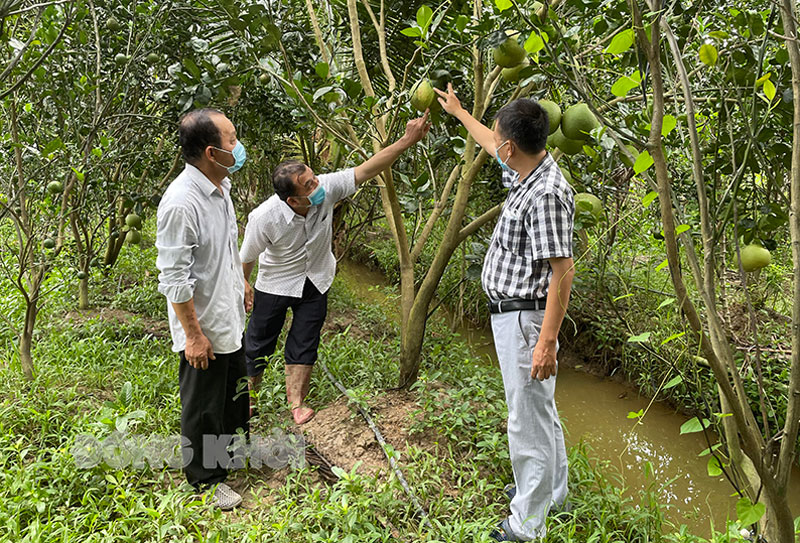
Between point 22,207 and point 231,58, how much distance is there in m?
1.23

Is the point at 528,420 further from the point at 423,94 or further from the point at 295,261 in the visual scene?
the point at 295,261

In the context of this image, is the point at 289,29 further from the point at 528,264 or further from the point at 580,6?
the point at 528,264

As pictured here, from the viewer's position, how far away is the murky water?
2662 millimetres

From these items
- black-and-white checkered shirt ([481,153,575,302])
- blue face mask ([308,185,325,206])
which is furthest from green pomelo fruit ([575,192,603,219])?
blue face mask ([308,185,325,206])

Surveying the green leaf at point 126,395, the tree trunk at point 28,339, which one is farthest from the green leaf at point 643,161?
the tree trunk at point 28,339

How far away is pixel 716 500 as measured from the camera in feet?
8.96

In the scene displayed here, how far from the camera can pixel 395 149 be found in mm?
2176

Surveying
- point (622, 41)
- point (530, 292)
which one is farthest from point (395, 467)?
point (622, 41)

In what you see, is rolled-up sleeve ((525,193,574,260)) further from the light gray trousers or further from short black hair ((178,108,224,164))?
short black hair ((178,108,224,164))

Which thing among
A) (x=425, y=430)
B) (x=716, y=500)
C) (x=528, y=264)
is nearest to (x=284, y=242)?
(x=425, y=430)

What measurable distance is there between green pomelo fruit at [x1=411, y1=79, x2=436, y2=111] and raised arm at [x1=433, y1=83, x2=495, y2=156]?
0.22ft

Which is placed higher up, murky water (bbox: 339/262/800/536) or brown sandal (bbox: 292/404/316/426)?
brown sandal (bbox: 292/404/316/426)

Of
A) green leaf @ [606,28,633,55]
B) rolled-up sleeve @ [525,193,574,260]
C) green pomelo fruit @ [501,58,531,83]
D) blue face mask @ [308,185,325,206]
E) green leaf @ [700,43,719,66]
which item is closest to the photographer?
green leaf @ [606,28,633,55]

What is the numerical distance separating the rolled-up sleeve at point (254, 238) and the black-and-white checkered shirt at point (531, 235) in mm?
1098
